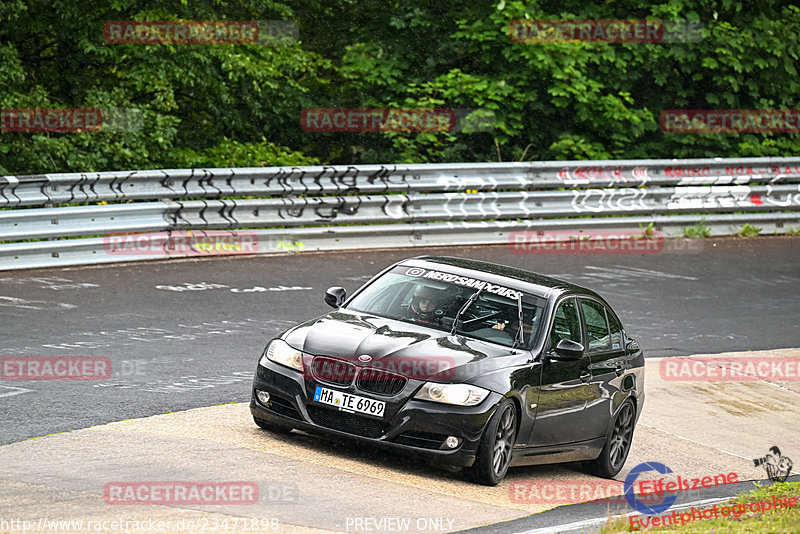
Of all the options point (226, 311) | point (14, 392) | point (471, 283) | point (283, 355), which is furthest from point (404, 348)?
point (226, 311)

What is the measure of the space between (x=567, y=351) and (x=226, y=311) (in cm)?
558

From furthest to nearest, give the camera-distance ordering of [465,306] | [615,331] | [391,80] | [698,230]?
[391,80]
[698,230]
[615,331]
[465,306]

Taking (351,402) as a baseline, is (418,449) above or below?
below

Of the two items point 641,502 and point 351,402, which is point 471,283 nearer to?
point 351,402

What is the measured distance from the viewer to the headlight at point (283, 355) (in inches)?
338

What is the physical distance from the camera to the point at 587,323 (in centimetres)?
977

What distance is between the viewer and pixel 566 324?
947 centimetres

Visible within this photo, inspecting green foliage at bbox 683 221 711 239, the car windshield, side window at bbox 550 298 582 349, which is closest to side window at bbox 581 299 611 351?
side window at bbox 550 298 582 349

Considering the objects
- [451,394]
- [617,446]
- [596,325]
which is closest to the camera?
[451,394]

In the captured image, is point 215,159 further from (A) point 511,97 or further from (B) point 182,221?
(A) point 511,97

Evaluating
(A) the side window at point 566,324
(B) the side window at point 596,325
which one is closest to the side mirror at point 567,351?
(A) the side window at point 566,324

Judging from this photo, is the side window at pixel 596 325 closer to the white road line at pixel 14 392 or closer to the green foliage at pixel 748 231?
the white road line at pixel 14 392

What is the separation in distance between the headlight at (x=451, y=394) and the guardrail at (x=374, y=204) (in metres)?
8.03

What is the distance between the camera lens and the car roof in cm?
949
